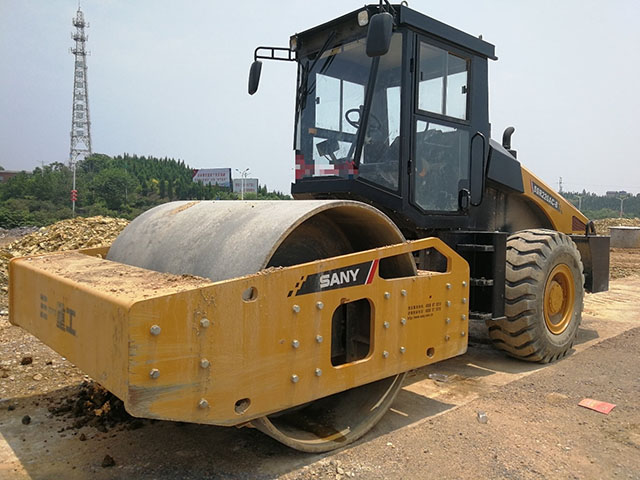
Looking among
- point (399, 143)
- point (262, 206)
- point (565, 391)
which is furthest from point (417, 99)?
point (565, 391)

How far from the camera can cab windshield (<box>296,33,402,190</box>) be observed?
436cm

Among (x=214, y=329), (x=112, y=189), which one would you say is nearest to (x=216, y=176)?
(x=112, y=189)

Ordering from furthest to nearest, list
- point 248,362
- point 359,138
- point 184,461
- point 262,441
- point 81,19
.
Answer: point 81,19 < point 359,138 < point 262,441 < point 184,461 < point 248,362

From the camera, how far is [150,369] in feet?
7.39

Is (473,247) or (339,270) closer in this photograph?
(339,270)

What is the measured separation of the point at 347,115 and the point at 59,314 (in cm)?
280

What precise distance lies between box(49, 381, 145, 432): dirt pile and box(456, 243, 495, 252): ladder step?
2875mm

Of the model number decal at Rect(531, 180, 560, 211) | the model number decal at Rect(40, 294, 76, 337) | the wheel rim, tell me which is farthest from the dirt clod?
the model number decal at Rect(531, 180, 560, 211)

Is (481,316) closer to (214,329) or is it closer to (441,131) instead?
(441,131)

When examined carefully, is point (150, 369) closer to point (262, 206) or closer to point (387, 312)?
point (262, 206)

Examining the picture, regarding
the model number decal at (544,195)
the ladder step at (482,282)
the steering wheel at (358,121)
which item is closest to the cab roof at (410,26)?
the steering wheel at (358,121)

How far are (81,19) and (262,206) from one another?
6810cm

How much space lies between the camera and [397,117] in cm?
436

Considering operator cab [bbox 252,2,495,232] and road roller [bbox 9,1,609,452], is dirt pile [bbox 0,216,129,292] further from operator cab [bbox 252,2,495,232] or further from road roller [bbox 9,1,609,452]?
road roller [bbox 9,1,609,452]
